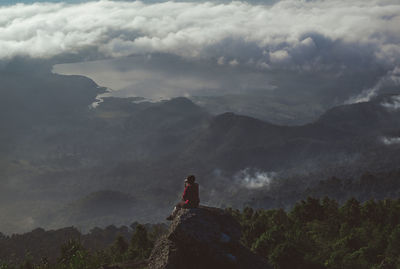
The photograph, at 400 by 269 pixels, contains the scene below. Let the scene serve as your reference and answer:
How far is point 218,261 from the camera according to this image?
99.8 ft

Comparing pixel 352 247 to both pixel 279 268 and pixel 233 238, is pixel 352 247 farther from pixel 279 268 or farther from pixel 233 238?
pixel 233 238

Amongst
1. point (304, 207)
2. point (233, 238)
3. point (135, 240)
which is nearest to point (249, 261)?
point (233, 238)

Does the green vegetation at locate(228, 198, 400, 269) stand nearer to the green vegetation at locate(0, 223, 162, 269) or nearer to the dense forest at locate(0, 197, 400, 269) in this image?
the dense forest at locate(0, 197, 400, 269)

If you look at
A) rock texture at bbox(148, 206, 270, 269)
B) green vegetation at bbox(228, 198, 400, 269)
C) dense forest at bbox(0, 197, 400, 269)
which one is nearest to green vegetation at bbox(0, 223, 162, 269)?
dense forest at bbox(0, 197, 400, 269)

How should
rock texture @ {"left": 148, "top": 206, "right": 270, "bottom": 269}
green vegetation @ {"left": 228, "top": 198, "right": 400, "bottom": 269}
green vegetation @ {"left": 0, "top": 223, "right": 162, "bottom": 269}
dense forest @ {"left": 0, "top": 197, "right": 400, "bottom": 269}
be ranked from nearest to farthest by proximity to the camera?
rock texture @ {"left": 148, "top": 206, "right": 270, "bottom": 269}
green vegetation @ {"left": 0, "top": 223, "right": 162, "bottom": 269}
dense forest @ {"left": 0, "top": 197, "right": 400, "bottom": 269}
green vegetation @ {"left": 228, "top": 198, "right": 400, "bottom": 269}

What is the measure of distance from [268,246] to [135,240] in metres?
60.7

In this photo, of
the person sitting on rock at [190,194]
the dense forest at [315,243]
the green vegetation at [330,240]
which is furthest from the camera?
the green vegetation at [330,240]

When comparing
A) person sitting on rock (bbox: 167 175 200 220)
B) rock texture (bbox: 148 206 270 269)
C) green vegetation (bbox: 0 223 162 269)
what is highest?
person sitting on rock (bbox: 167 175 200 220)

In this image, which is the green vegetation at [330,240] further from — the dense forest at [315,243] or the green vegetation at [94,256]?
the green vegetation at [94,256]

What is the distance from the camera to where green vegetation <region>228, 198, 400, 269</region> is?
2050 inches

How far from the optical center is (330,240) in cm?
8631

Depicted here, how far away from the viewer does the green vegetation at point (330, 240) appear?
171 ft

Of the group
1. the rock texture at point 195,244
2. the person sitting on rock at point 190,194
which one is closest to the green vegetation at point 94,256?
the rock texture at point 195,244

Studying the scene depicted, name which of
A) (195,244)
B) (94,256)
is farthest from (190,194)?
(94,256)
